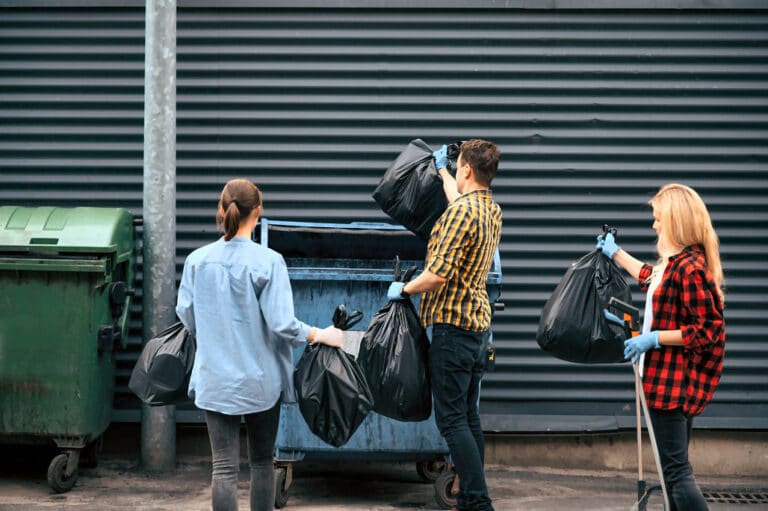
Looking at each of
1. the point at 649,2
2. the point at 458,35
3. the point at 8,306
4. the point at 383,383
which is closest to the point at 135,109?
the point at 8,306

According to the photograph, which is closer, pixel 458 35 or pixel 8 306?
pixel 8 306

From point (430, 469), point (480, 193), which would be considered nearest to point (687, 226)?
point (480, 193)

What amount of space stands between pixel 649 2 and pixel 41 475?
17.3ft

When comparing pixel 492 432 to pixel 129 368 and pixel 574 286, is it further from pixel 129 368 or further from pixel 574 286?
pixel 129 368

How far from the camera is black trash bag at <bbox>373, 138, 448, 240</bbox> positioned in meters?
5.21

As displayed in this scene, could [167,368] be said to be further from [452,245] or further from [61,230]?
[61,230]

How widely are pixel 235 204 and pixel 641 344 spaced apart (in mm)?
1820

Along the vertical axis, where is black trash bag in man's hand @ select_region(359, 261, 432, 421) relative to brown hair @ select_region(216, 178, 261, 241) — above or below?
below

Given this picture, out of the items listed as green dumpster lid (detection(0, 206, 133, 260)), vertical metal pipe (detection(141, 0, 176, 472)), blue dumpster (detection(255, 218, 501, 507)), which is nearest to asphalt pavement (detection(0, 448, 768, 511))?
blue dumpster (detection(255, 218, 501, 507))

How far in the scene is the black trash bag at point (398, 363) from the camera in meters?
4.77

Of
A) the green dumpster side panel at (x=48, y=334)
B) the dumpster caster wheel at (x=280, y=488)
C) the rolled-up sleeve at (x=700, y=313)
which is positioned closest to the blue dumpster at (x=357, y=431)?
the dumpster caster wheel at (x=280, y=488)

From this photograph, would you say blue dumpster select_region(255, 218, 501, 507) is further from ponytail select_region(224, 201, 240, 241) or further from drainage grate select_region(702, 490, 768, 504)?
drainage grate select_region(702, 490, 768, 504)

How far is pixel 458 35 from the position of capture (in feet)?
22.5

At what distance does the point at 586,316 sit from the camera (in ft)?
16.0
